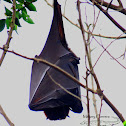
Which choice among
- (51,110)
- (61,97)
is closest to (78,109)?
(61,97)

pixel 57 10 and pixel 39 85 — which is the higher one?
pixel 57 10

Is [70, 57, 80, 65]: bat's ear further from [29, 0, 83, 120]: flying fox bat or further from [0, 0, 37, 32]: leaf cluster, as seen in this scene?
[0, 0, 37, 32]: leaf cluster

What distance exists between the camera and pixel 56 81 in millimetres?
4371

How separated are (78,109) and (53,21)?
1281 mm

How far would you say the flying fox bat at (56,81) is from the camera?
13.7ft

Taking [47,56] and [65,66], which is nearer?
[65,66]

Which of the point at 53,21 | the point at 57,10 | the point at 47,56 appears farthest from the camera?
the point at 47,56

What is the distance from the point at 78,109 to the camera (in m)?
4.18

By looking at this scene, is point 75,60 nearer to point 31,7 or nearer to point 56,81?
point 56,81

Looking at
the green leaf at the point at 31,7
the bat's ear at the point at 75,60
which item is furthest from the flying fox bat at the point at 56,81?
the green leaf at the point at 31,7

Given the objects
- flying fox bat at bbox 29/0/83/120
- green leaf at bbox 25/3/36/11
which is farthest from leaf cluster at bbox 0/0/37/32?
flying fox bat at bbox 29/0/83/120

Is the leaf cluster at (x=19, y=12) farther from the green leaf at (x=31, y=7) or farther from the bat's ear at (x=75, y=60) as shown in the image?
the bat's ear at (x=75, y=60)

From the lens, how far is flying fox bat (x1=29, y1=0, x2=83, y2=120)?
4.18 meters

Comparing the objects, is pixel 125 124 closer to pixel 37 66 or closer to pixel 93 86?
pixel 93 86
